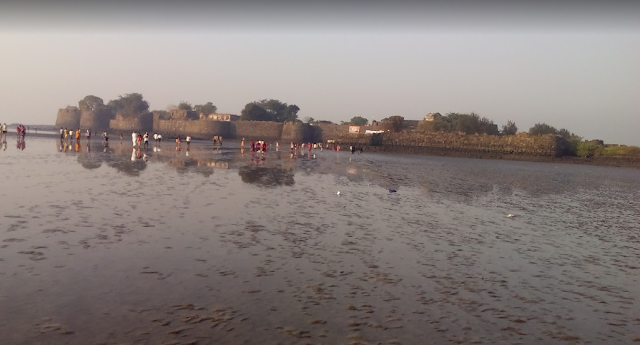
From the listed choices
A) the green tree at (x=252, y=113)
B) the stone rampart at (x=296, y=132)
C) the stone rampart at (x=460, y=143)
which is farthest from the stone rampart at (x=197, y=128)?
the stone rampart at (x=460, y=143)

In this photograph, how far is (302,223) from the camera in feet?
35.6

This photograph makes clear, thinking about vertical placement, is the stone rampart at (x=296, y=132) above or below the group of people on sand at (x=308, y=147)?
above

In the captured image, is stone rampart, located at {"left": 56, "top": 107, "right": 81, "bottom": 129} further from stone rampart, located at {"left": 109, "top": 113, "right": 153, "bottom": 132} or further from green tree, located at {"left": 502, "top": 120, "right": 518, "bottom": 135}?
green tree, located at {"left": 502, "top": 120, "right": 518, "bottom": 135}

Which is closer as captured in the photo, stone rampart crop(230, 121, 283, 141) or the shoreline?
the shoreline

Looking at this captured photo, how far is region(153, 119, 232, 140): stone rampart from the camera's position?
77562 mm

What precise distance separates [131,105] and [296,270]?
12562 cm

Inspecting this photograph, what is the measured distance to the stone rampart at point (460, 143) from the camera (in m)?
55.8

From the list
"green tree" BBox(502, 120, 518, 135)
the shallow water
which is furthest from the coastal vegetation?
the shallow water

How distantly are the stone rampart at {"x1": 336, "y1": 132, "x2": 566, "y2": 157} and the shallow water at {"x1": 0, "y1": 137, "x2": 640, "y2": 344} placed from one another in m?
44.5

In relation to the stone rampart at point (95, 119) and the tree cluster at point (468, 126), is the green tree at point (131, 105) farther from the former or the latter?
the tree cluster at point (468, 126)

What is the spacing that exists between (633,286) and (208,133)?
73.4 m

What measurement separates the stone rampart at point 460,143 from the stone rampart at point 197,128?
903 inches

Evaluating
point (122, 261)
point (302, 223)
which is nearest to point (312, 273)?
point (122, 261)

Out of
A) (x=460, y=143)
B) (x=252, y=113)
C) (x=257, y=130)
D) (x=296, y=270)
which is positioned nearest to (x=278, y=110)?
(x=252, y=113)
